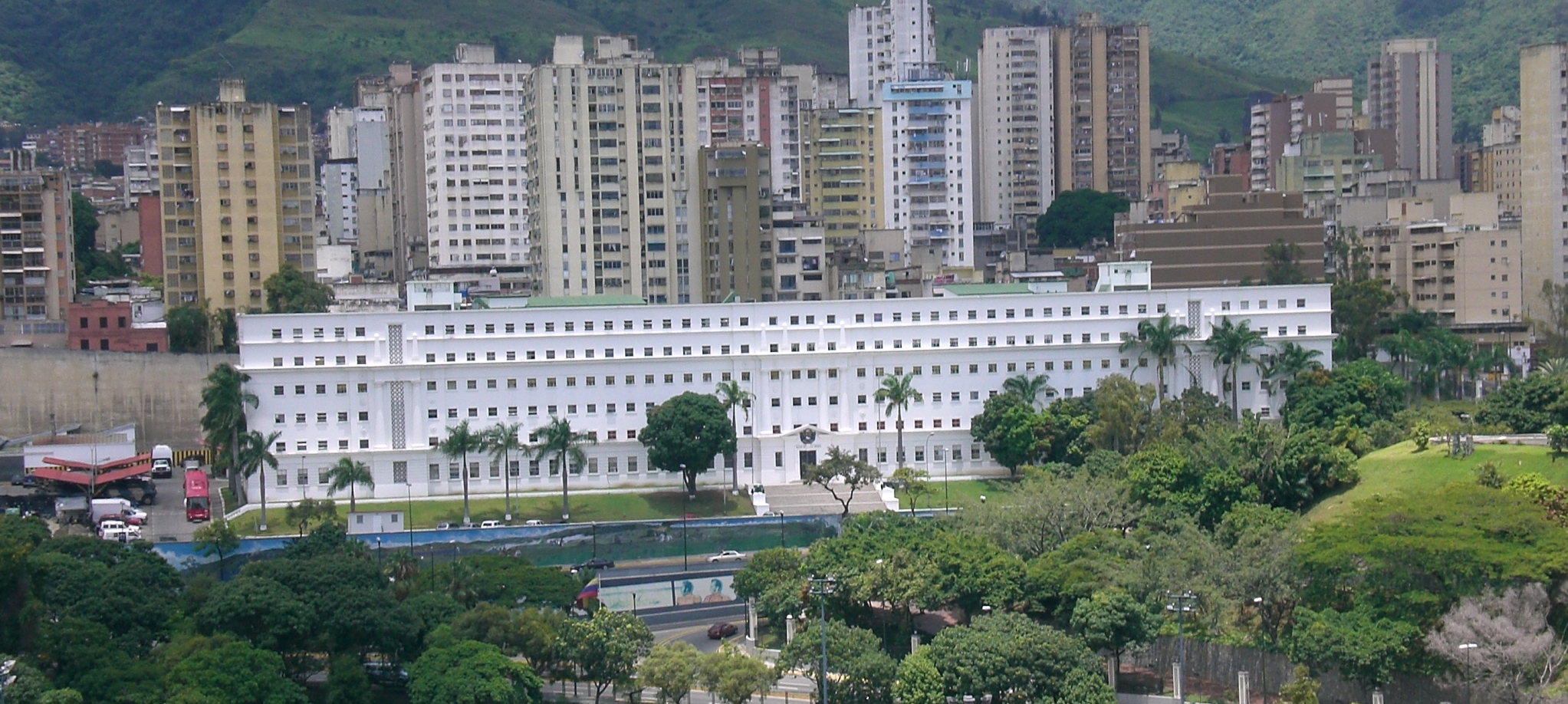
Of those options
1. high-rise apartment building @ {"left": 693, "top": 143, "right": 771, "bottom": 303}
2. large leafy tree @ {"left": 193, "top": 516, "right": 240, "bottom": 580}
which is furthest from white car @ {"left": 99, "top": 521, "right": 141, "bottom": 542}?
high-rise apartment building @ {"left": 693, "top": 143, "right": 771, "bottom": 303}

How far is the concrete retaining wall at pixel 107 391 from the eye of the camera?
85.9 meters

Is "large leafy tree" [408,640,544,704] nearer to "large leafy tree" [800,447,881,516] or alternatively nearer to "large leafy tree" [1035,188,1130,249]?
"large leafy tree" [800,447,881,516]

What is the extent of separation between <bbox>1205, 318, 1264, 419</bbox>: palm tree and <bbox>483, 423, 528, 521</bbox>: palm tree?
29.6 metres

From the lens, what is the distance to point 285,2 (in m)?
190

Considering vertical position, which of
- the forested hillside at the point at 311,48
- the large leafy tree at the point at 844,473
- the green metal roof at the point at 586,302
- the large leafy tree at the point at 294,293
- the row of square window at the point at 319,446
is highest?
the forested hillside at the point at 311,48

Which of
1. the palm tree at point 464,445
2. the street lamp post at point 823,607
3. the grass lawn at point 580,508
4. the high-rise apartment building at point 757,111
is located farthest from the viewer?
the high-rise apartment building at point 757,111

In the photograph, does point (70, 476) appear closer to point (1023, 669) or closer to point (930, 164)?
point (1023, 669)

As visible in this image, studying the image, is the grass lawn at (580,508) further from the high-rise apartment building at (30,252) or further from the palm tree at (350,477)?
the high-rise apartment building at (30,252)

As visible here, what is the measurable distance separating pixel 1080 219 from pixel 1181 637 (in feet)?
286

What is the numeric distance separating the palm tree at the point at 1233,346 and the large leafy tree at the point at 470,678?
41694mm

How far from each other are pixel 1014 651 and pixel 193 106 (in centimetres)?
6330

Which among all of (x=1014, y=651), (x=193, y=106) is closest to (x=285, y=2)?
(x=193, y=106)

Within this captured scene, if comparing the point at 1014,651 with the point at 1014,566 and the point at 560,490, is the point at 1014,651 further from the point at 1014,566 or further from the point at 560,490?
the point at 560,490

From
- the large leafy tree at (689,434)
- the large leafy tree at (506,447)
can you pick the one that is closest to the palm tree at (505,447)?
the large leafy tree at (506,447)
